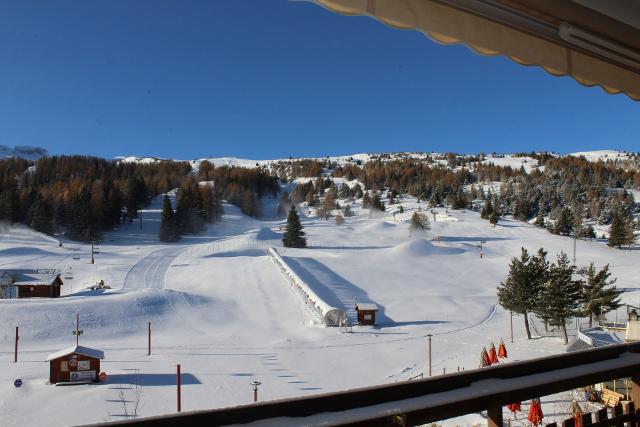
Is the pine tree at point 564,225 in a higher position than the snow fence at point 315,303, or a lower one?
higher

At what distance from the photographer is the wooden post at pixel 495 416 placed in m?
1.31

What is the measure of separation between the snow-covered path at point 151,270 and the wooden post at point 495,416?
3014 centimetres

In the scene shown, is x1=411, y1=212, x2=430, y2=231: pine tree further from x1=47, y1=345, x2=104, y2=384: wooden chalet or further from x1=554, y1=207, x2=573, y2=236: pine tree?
x1=47, y1=345, x2=104, y2=384: wooden chalet

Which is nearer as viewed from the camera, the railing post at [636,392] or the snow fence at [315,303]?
the railing post at [636,392]

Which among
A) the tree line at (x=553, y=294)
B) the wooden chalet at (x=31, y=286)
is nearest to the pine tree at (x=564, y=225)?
the tree line at (x=553, y=294)

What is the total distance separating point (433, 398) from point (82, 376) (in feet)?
48.0

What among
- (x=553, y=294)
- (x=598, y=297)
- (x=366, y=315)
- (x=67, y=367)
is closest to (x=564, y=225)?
(x=598, y=297)

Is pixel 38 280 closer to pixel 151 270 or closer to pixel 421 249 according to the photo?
pixel 151 270

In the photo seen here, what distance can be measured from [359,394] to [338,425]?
0.14m

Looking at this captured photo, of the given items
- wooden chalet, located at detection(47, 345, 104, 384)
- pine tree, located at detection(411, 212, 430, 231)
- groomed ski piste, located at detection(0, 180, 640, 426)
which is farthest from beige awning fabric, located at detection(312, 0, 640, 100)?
pine tree, located at detection(411, 212, 430, 231)

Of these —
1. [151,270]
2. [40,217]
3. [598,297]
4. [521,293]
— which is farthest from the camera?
[40,217]

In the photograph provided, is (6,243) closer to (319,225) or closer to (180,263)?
(180,263)

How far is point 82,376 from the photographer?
43.2 ft

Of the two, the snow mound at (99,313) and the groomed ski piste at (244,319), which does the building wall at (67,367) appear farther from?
the snow mound at (99,313)
